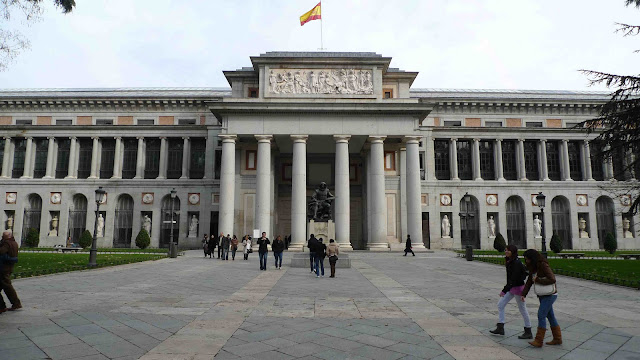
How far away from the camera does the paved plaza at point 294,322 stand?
6.39 m

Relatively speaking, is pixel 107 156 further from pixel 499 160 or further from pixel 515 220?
pixel 515 220

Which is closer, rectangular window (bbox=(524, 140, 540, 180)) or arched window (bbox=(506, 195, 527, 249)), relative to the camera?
arched window (bbox=(506, 195, 527, 249))

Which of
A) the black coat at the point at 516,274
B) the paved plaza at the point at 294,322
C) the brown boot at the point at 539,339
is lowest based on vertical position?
the paved plaza at the point at 294,322

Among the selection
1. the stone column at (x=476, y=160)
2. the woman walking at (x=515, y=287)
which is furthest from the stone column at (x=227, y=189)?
the woman walking at (x=515, y=287)

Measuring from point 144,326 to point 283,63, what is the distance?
33316mm

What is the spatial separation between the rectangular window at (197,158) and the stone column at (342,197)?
719 inches

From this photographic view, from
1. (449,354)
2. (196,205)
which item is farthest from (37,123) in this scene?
(449,354)

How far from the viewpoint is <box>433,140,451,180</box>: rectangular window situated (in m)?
48.1

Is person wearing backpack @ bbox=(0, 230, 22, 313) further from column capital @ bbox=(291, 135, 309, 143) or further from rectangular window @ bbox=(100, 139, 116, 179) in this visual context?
rectangular window @ bbox=(100, 139, 116, 179)

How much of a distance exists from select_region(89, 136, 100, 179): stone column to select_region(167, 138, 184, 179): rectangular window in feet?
26.4

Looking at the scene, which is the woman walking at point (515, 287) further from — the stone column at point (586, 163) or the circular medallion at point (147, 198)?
the stone column at point (586, 163)

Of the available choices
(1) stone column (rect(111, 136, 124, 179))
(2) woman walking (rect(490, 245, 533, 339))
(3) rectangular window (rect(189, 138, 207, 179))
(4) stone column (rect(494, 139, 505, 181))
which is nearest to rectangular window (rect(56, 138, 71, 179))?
(1) stone column (rect(111, 136, 124, 179))

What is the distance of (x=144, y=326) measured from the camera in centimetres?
788

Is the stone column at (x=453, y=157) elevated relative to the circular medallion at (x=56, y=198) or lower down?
elevated
